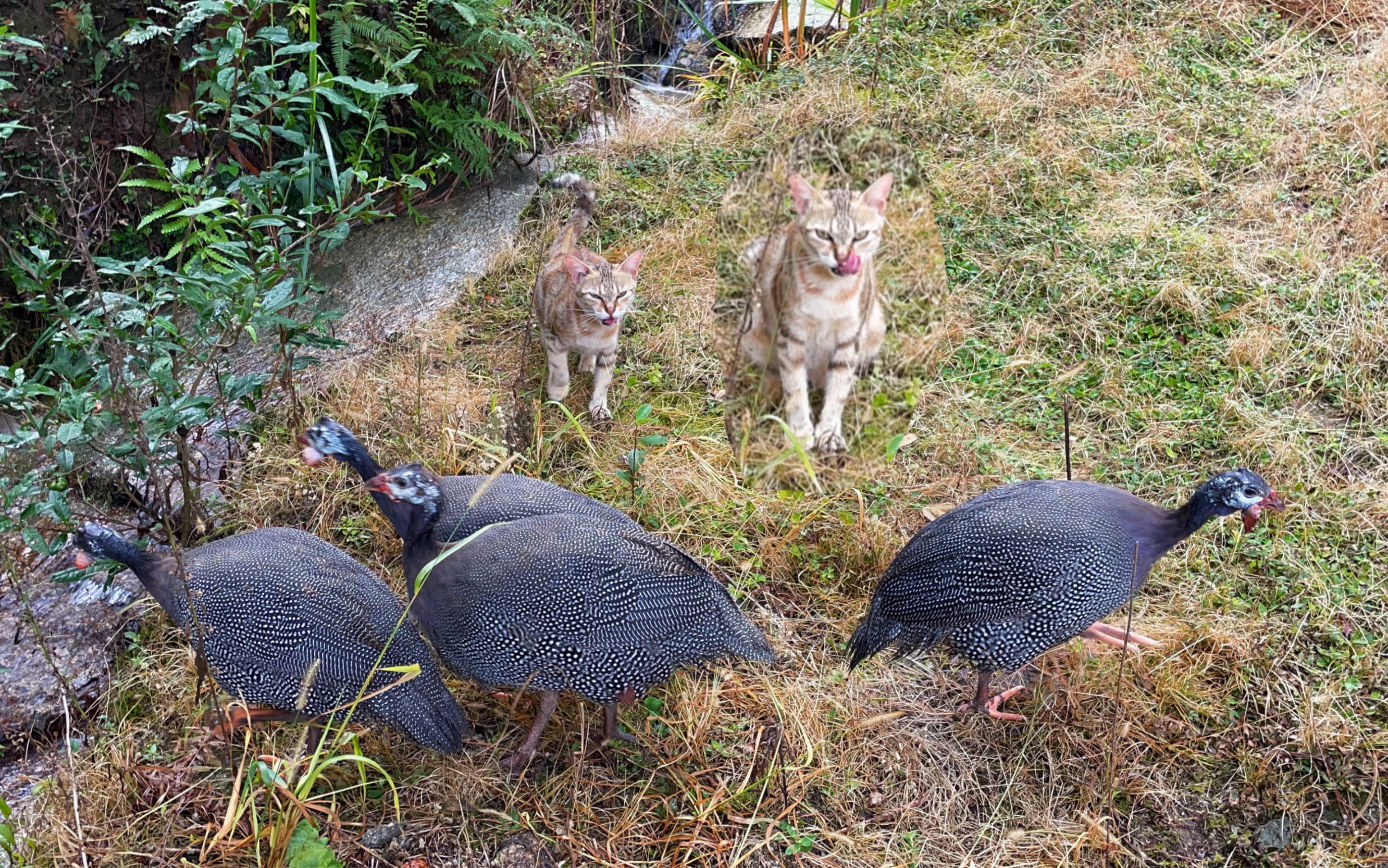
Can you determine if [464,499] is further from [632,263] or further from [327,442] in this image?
[632,263]

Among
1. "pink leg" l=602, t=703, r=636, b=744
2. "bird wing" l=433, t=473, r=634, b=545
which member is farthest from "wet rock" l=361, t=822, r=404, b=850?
"bird wing" l=433, t=473, r=634, b=545

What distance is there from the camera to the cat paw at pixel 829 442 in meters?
3.88

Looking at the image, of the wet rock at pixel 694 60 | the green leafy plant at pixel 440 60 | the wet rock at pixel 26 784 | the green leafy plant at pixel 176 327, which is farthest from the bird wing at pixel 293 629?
the wet rock at pixel 694 60

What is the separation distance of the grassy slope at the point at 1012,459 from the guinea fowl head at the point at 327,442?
566 mm

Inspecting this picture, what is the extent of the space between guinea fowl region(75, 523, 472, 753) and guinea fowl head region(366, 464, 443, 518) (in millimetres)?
321

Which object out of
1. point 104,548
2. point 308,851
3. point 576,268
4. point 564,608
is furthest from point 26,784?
point 576,268

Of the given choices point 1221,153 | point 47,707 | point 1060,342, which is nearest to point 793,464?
point 1060,342

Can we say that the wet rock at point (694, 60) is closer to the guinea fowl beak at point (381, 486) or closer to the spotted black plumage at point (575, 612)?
the guinea fowl beak at point (381, 486)

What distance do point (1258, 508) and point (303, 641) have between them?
10.1 feet

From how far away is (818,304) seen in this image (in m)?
3.74

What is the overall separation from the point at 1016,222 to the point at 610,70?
2793 mm

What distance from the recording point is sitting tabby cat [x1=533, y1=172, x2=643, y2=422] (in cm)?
474

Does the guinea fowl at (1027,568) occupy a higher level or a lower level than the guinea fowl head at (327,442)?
lower

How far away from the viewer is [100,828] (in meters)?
3.30
